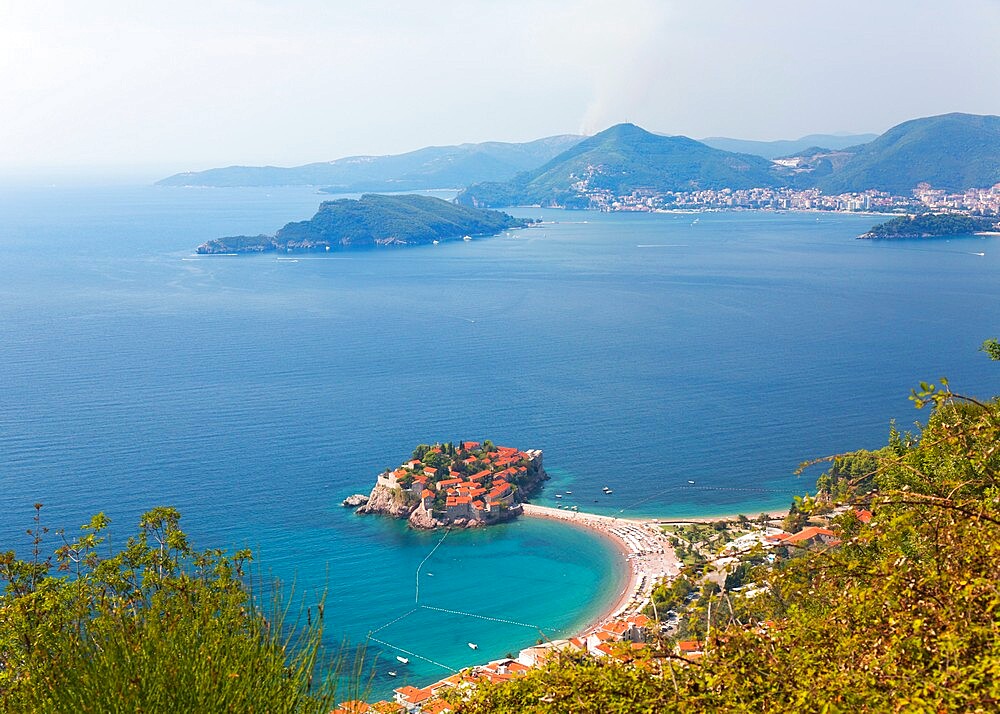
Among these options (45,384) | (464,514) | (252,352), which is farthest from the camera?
(252,352)

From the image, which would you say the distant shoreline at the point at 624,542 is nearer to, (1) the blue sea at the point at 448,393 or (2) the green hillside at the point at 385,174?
(1) the blue sea at the point at 448,393

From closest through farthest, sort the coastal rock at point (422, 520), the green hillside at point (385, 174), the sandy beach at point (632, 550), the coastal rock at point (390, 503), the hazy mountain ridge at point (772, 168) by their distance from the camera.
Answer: the sandy beach at point (632, 550) < the coastal rock at point (422, 520) < the coastal rock at point (390, 503) < the hazy mountain ridge at point (772, 168) < the green hillside at point (385, 174)

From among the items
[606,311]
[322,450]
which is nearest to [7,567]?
[322,450]

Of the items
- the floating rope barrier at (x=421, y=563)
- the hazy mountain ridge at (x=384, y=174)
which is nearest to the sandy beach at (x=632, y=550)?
the floating rope barrier at (x=421, y=563)

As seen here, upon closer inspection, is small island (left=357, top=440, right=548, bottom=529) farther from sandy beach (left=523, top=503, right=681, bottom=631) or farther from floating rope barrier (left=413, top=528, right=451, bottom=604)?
sandy beach (left=523, top=503, right=681, bottom=631)

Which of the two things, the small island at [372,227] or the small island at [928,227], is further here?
the small island at [928,227]

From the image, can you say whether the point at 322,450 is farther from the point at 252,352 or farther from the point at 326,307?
the point at 326,307
